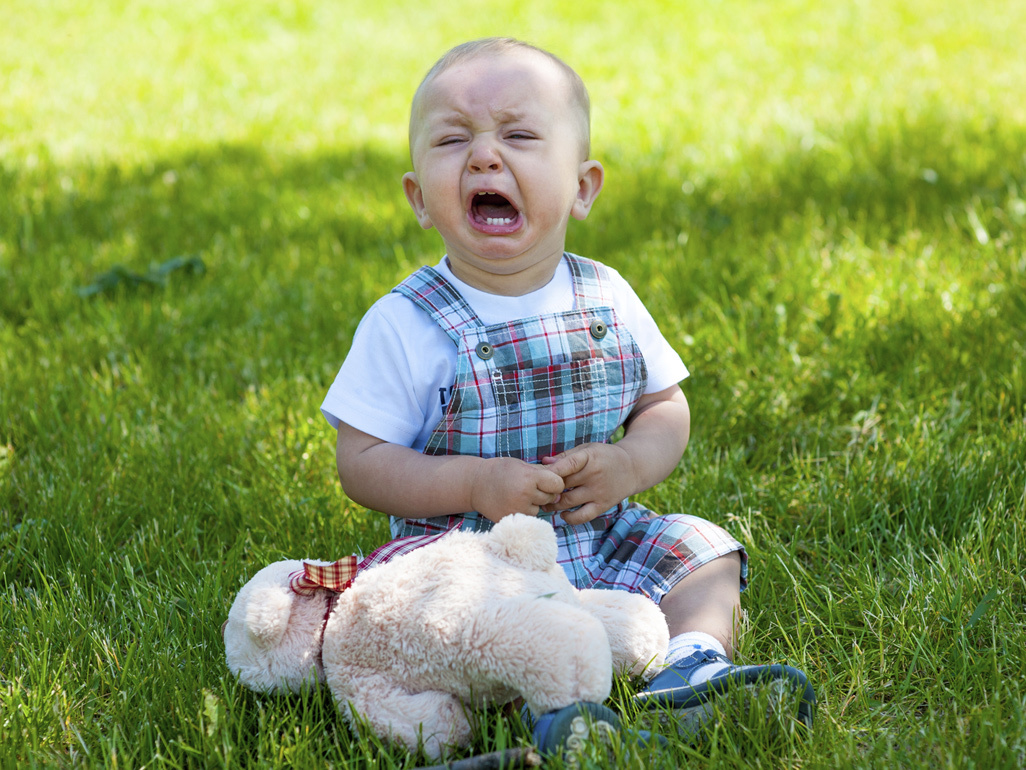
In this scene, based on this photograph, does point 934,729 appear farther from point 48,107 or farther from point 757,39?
point 757,39

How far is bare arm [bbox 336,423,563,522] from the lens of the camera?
A: 185 cm

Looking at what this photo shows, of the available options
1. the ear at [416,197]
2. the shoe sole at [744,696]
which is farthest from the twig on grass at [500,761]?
the ear at [416,197]

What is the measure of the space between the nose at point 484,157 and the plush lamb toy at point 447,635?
2.26 feet

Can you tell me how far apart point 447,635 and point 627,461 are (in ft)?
1.97

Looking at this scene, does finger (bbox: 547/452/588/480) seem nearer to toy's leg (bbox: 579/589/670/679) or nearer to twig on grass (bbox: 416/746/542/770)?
toy's leg (bbox: 579/589/670/679)

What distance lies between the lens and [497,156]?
194cm

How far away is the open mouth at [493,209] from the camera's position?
2.00 m

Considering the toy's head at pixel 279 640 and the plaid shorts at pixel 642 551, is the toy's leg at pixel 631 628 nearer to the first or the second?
the plaid shorts at pixel 642 551

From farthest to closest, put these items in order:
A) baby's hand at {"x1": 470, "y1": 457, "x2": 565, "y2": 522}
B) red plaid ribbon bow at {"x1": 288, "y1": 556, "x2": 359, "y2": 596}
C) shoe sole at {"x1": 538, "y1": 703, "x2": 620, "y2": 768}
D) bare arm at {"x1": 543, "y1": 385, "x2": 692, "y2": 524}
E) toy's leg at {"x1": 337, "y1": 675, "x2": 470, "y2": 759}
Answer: bare arm at {"x1": 543, "y1": 385, "x2": 692, "y2": 524} → baby's hand at {"x1": 470, "y1": 457, "x2": 565, "y2": 522} → red plaid ribbon bow at {"x1": 288, "y1": 556, "x2": 359, "y2": 596} → toy's leg at {"x1": 337, "y1": 675, "x2": 470, "y2": 759} → shoe sole at {"x1": 538, "y1": 703, "x2": 620, "y2": 768}

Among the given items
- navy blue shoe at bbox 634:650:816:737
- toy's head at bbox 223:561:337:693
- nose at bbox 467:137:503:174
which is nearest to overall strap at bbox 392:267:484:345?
nose at bbox 467:137:503:174

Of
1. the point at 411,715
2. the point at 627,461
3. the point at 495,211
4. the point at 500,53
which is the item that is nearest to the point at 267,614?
the point at 411,715

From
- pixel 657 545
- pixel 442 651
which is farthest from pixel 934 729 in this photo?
pixel 442 651

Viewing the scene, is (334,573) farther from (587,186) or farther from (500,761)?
(587,186)

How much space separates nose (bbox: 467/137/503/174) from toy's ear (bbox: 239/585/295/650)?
88 centimetres
